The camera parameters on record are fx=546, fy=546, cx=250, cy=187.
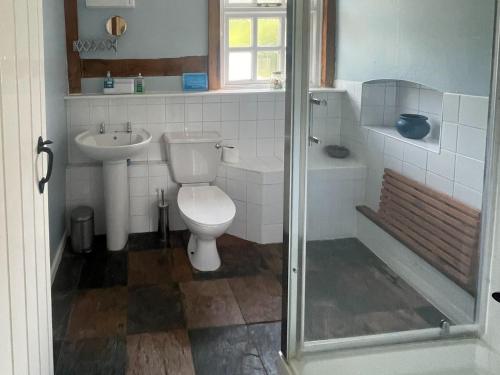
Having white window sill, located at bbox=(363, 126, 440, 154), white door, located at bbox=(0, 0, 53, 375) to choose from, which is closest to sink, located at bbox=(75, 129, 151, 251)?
white window sill, located at bbox=(363, 126, 440, 154)

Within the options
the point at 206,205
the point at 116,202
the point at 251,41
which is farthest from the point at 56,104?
the point at 251,41

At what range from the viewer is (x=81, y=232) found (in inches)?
152

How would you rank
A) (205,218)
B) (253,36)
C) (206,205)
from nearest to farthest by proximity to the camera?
(205,218), (206,205), (253,36)

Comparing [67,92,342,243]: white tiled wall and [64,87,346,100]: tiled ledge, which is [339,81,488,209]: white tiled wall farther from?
[64,87,346,100]: tiled ledge

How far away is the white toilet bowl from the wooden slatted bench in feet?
3.08

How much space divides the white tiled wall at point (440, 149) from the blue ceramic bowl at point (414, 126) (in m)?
0.04

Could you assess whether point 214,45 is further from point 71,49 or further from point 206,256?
point 206,256

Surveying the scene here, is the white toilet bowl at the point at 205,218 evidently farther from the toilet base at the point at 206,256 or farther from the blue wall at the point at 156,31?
the blue wall at the point at 156,31

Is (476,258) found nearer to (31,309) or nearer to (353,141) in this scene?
(353,141)

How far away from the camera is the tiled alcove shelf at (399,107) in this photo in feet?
8.67

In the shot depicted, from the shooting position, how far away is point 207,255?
3574 millimetres

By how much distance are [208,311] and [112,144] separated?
5.32 feet

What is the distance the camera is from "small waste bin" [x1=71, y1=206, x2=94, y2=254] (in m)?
3.85

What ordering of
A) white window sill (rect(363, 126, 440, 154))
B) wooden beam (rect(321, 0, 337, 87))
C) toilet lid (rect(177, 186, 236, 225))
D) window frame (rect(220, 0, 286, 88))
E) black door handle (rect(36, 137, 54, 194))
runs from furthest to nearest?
window frame (rect(220, 0, 286, 88)), toilet lid (rect(177, 186, 236, 225)), wooden beam (rect(321, 0, 337, 87)), white window sill (rect(363, 126, 440, 154)), black door handle (rect(36, 137, 54, 194))
